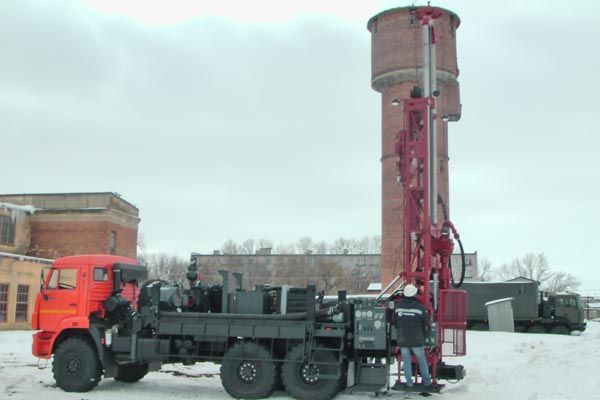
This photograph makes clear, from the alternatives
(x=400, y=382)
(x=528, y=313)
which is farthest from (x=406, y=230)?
(x=528, y=313)

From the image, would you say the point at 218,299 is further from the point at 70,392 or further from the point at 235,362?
the point at 70,392

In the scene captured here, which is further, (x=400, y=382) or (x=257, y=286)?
(x=257, y=286)

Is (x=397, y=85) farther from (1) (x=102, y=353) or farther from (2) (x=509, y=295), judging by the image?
(1) (x=102, y=353)

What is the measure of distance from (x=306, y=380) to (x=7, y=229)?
144 feet

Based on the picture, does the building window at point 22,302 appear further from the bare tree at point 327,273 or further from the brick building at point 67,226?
the bare tree at point 327,273

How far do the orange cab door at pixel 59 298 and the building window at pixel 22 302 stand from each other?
1003 inches

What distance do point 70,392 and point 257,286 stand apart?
171 inches

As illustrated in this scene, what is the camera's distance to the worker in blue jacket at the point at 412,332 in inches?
504

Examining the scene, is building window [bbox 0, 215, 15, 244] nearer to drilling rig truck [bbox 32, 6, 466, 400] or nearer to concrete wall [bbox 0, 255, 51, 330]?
concrete wall [bbox 0, 255, 51, 330]

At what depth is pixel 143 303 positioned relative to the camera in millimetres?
14984

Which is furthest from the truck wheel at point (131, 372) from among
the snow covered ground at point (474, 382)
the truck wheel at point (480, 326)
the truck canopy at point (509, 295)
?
the truck wheel at point (480, 326)

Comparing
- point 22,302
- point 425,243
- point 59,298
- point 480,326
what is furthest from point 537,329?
point 59,298

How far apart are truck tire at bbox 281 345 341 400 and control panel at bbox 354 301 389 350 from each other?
65 cm

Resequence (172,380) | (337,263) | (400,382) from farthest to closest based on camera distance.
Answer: (337,263) < (172,380) < (400,382)
